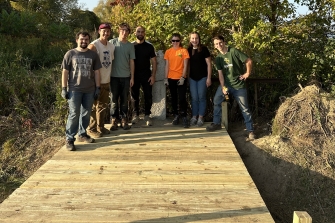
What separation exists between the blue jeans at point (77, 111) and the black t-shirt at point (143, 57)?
1110 mm

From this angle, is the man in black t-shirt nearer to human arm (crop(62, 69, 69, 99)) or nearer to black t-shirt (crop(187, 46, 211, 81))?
black t-shirt (crop(187, 46, 211, 81))

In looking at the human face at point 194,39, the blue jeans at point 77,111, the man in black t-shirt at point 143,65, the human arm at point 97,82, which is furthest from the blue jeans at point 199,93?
the blue jeans at point 77,111

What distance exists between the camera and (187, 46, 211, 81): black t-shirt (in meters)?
5.85

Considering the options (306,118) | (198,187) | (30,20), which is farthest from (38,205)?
(30,20)

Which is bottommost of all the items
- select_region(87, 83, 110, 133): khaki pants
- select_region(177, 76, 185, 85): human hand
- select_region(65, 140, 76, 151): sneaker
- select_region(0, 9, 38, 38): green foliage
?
select_region(65, 140, 76, 151): sneaker

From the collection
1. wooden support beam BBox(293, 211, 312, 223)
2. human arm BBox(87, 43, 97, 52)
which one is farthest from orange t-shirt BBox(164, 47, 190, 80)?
wooden support beam BBox(293, 211, 312, 223)

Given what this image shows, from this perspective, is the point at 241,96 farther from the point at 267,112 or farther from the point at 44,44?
the point at 44,44

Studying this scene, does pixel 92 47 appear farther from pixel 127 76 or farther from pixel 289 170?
pixel 289 170

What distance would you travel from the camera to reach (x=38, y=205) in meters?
3.31

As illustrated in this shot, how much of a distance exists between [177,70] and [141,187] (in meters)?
2.79

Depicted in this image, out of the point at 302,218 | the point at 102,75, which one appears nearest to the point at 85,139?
the point at 102,75

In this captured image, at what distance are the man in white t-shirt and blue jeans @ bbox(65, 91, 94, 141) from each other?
0.37 meters

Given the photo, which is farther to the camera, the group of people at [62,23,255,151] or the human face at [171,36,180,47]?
the human face at [171,36,180,47]

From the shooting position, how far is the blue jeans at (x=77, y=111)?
4.92 metres
